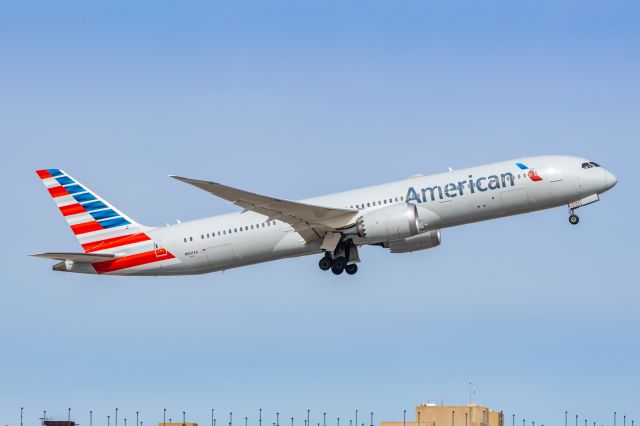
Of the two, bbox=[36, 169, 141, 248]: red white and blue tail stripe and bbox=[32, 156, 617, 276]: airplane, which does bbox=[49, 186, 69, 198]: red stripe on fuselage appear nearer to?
bbox=[36, 169, 141, 248]: red white and blue tail stripe

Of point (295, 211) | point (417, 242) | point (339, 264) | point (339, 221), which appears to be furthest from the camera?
point (417, 242)

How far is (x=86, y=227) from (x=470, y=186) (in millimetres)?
24141

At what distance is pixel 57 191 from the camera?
313 feet

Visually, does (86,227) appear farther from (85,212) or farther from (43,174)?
(43,174)

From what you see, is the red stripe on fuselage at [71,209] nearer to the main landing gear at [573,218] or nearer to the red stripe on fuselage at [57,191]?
the red stripe on fuselage at [57,191]

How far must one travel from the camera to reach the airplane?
277 ft

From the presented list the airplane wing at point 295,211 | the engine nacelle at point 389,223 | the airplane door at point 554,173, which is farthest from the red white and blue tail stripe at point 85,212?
the airplane door at point 554,173

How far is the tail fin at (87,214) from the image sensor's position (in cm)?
9181

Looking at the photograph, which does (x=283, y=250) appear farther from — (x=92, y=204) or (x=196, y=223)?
(x=92, y=204)

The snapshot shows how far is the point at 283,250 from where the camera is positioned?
8744cm

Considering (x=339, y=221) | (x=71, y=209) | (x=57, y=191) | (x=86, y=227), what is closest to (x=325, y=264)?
(x=339, y=221)

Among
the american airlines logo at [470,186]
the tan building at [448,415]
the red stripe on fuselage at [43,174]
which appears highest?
the red stripe on fuselage at [43,174]

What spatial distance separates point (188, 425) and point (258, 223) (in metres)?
40.0

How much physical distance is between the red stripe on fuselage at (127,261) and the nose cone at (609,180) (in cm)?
2526
